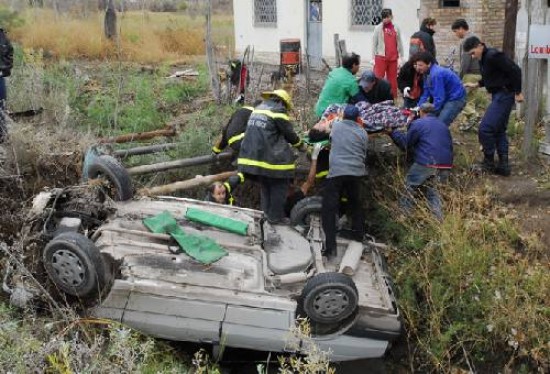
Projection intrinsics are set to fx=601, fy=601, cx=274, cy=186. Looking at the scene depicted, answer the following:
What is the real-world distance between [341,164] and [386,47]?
4596mm

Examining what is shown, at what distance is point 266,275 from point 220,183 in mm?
1870

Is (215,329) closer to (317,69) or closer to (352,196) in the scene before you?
(352,196)

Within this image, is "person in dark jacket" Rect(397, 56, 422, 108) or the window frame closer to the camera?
"person in dark jacket" Rect(397, 56, 422, 108)

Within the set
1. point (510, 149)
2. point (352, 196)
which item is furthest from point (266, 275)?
point (510, 149)

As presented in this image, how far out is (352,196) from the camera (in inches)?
251

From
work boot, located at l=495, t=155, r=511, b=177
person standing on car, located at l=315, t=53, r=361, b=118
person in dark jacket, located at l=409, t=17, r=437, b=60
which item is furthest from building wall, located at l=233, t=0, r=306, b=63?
work boot, located at l=495, t=155, r=511, b=177

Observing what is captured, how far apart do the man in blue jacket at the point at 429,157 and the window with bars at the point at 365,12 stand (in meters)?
8.39

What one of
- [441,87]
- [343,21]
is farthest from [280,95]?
[343,21]

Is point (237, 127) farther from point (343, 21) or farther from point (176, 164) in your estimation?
point (343, 21)

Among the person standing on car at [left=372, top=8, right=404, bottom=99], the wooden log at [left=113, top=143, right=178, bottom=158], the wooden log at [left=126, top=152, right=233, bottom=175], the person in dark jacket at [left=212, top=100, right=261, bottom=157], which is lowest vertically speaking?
the wooden log at [left=126, top=152, right=233, bottom=175]

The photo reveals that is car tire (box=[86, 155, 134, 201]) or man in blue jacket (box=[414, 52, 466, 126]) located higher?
man in blue jacket (box=[414, 52, 466, 126])

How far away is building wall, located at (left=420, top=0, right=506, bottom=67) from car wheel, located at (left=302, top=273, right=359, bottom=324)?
861 cm

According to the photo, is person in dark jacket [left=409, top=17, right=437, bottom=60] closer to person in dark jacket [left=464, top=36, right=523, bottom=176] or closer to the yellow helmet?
person in dark jacket [left=464, top=36, right=523, bottom=176]

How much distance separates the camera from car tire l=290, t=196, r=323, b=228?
21.5 feet
